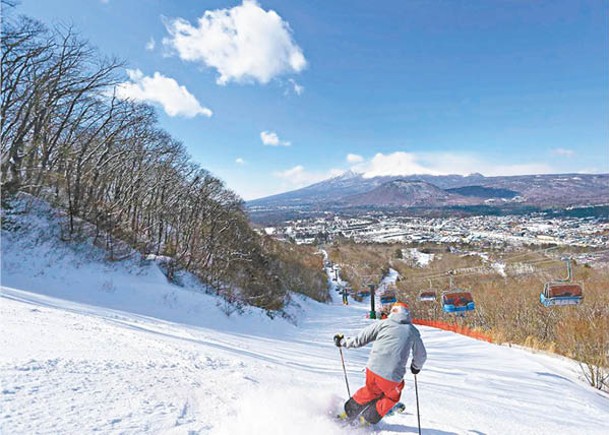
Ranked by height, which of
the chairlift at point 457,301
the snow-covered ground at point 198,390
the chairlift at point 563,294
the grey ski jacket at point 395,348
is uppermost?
the grey ski jacket at point 395,348

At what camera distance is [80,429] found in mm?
2750

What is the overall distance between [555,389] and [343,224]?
172 meters

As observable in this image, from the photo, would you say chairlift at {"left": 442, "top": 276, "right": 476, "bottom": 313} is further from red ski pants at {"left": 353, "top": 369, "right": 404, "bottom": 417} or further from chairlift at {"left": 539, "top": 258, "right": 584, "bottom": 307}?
red ski pants at {"left": 353, "top": 369, "right": 404, "bottom": 417}

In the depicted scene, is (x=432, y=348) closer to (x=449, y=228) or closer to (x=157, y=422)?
(x=157, y=422)

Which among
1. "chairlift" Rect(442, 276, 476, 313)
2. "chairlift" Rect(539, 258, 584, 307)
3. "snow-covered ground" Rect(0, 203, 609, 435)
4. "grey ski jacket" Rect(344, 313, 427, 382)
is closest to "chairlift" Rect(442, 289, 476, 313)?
"chairlift" Rect(442, 276, 476, 313)

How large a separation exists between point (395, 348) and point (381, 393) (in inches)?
21.6

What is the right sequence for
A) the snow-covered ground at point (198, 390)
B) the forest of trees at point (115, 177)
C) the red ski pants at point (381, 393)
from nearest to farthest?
the snow-covered ground at point (198, 390) → the red ski pants at point (381, 393) → the forest of trees at point (115, 177)

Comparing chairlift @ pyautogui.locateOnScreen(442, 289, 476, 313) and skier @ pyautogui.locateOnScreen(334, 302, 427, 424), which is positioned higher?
skier @ pyautogui.locateOnScreen(334, 302, 427, 424)

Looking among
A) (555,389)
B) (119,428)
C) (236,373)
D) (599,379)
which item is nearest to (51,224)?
(236,373)

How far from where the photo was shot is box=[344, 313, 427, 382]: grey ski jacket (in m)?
3.56

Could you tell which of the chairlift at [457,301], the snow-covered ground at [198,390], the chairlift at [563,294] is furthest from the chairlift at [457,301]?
the snow-covered ground at [198,390]

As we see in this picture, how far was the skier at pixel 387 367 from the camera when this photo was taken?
356 cm

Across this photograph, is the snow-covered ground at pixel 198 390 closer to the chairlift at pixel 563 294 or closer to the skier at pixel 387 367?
the skier at pixel 387 367

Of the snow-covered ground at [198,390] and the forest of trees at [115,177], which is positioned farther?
the forest of trees at [115,177]
